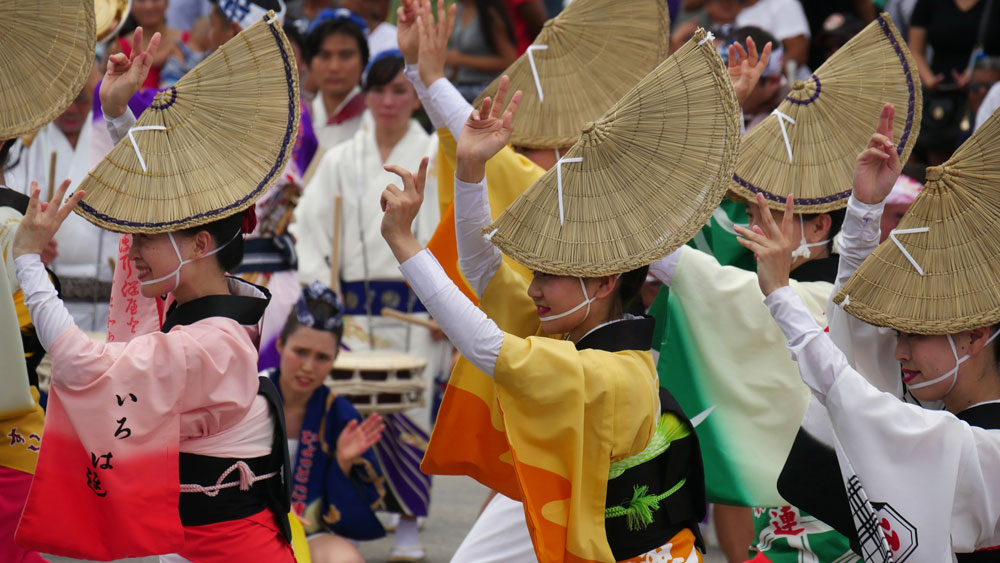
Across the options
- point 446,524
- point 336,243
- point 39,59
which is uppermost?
point 39,59

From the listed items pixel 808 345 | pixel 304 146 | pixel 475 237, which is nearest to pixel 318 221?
pixel 304 146

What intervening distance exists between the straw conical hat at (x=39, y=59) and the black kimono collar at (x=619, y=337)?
5.18 ft

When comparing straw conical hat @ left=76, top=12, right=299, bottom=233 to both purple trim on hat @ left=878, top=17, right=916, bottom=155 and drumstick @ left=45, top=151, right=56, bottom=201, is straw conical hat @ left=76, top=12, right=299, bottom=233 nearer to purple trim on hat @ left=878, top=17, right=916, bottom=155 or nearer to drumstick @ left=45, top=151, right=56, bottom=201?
purple trim on hat @ left=878, top=17, right=916, bottom=155

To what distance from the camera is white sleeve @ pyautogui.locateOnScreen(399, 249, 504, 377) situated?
2.87m

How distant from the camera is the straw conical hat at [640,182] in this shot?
303 centimetres

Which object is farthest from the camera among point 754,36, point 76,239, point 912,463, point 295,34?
point 295,34

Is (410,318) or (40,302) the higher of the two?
(40,302)

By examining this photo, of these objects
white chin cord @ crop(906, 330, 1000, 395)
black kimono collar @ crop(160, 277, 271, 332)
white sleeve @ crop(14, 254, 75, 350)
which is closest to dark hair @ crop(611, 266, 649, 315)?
white chin cord @ crop(906, 330, 1000, 395)

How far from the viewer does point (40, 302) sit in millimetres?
3055

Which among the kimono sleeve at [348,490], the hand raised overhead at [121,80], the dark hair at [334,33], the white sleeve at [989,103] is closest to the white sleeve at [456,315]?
the hand raised overhead at [121,80]

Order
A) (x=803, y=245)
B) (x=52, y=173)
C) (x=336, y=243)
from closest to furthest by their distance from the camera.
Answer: (x=803, y=245), (x=52, y=173), (x=336, y=243)

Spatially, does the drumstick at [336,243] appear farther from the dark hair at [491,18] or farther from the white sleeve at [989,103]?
the white sleeve at [989,103]

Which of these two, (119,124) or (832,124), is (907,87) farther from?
(119,124)

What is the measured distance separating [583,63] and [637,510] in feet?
5.41
